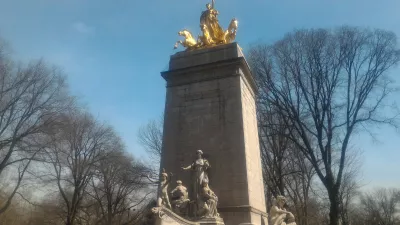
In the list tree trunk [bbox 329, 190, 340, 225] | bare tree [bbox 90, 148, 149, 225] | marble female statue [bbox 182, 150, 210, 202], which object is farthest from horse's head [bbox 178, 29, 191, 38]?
bare tree [bbox 90, 148, 149, 225]

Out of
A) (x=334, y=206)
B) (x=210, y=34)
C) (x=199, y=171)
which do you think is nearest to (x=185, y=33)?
(x=210, y=34)

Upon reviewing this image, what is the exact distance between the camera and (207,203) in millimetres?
10312

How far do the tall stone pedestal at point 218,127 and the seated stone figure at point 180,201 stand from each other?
84 centimetres

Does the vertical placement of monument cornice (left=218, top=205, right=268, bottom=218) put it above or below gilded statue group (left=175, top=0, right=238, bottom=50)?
below

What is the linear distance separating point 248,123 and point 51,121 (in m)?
11.9

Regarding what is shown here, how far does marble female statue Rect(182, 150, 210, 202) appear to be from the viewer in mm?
10899

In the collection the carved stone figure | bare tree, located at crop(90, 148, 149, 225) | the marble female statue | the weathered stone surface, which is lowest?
the weathered stone surface

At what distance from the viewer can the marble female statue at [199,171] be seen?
10899mm

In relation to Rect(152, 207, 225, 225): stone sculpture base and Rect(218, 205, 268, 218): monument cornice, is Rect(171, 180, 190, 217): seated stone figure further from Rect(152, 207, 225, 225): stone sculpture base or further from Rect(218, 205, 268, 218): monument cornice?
Rect(152, 207, 225, 225): stone sculpture base

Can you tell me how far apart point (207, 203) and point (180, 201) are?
0.94 m

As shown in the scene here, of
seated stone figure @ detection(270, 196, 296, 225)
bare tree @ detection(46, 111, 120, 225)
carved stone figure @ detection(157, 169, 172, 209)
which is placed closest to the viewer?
carved stone figure @ detection(157, 169, 172, 209)

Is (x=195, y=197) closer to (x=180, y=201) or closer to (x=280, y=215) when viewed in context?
(x=180, y=201)

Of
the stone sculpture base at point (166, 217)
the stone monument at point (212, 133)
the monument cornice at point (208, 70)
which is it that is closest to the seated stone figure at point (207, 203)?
the stone monument at point (212, 133)

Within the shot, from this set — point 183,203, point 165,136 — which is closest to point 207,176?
point 183,203
